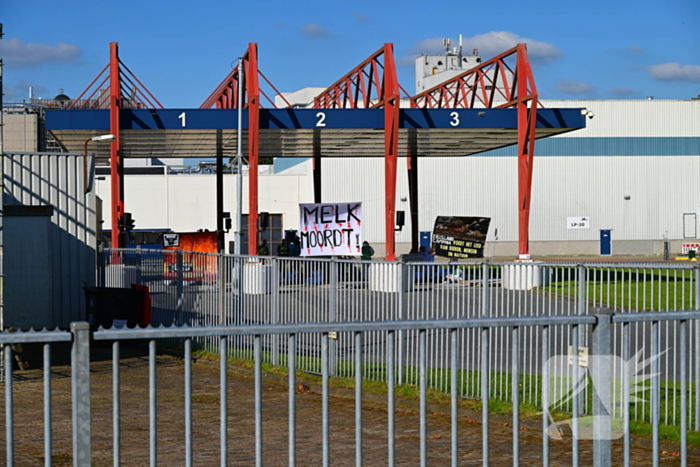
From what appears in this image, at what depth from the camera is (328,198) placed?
185 feet

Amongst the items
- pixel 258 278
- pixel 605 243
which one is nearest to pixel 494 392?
pixel 258 278

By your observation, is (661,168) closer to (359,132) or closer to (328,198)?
→ (328,198)

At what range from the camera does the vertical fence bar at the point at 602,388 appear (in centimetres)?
508

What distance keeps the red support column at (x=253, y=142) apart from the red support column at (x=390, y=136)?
4.52 m

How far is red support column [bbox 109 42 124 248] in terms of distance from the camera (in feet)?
95.1

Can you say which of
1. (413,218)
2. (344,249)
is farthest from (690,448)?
(413,218)

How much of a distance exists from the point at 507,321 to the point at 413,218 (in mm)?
33664

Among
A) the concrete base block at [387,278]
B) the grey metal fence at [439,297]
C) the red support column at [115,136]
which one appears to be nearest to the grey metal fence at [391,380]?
the grey metal fence at [439,297]

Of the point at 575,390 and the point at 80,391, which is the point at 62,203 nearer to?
the point at 80,391

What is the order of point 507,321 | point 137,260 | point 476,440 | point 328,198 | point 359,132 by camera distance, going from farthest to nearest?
point 328,198 → point 359,132 → point 137,260 → point 476,440 → point 507,321

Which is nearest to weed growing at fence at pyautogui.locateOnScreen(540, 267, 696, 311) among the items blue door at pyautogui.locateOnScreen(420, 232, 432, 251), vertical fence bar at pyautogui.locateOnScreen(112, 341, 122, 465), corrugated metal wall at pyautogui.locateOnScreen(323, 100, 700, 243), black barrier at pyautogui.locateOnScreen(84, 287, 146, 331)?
vertical fence bar at pyautogui.locateOnScreen(112, 341, 122, 465)

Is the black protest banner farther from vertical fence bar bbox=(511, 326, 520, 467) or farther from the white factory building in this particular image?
the white factory building

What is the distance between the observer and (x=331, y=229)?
25797mm

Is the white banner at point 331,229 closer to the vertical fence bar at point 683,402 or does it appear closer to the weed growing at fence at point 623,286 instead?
the weed growing at fence at point 623,286
